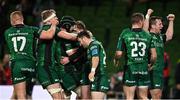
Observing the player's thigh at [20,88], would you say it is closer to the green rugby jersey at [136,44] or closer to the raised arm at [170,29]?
the green rugby jersey at [136,44]

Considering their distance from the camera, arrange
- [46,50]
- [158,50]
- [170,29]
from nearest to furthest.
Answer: [46,50] → [158,50] → [170,29]

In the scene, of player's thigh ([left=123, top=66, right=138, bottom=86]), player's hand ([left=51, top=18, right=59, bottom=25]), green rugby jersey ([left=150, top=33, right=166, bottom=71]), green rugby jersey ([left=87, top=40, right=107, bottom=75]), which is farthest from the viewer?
green rugby jersey ([left=150, top=33, right=166, bottom=71])

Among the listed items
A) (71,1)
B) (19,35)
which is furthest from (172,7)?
(19,35)

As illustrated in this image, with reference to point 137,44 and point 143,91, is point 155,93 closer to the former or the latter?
point 143,91

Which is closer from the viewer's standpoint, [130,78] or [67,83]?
[67,83]

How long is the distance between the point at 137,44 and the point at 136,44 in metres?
0.02

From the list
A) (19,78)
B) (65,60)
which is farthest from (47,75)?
(65,60)

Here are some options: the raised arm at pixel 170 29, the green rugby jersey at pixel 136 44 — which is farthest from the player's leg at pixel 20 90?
the raised arm at pixel 170 29

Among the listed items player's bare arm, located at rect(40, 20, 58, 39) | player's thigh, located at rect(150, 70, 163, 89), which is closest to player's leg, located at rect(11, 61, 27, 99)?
player's bare arm, located at rect(40, 20, 58, 39)

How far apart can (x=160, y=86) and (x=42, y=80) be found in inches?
109

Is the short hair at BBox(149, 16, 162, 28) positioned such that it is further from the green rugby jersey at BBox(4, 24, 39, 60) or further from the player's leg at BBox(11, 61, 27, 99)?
the player's leg at BBox(11, 61, 27, 99)

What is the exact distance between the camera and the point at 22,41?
14.5 meters

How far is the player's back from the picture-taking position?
49.8 ft

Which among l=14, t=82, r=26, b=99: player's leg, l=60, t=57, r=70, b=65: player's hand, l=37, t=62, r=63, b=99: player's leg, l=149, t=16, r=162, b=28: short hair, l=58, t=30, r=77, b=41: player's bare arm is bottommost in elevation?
l=14, t=82, r=26, b=99: player's leg
